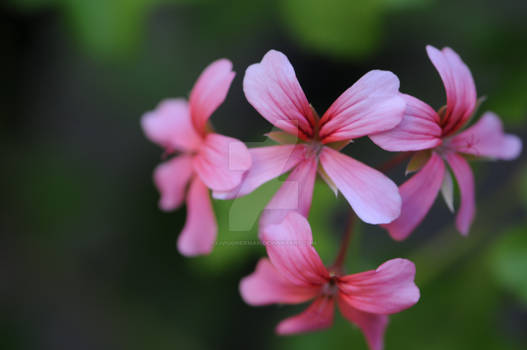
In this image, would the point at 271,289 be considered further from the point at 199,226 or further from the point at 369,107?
the point at 369,107

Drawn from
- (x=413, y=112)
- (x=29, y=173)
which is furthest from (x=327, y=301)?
(x=29, y=173)

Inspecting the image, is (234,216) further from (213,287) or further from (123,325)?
(123,325)

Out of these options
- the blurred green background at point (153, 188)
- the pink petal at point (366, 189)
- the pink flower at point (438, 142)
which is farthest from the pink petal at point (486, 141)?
the blurred green background at point (153, 188)

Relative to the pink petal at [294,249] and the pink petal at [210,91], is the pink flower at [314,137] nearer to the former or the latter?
the pink petal at [294,249]

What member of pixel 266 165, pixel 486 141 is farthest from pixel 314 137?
pixel 486 141

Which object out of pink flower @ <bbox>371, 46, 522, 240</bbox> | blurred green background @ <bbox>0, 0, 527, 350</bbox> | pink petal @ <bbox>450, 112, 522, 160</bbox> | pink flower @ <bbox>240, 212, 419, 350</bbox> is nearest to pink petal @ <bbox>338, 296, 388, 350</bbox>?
pink flower @ <bbox>240, 212, 419, 350</bbox>

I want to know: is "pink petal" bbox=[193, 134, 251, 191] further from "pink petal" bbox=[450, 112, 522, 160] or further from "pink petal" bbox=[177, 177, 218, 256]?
"pink petal" bbox=[450, 112, 522, 160]
